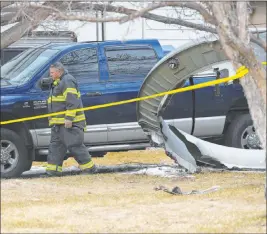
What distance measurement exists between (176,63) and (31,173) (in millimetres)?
2898

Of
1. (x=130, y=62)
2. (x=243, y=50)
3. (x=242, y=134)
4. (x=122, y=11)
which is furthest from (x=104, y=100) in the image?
(x=243, y=50)

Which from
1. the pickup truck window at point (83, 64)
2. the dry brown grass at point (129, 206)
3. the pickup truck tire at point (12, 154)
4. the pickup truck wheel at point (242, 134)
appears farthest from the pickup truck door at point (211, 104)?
the pickup truck tire at point (12, 154)

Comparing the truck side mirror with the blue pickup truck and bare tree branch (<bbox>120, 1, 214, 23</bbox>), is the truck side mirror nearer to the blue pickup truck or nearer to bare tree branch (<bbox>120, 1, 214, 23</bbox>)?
the blue pickup truck

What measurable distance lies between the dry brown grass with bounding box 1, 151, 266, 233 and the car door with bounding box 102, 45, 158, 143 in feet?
3.31

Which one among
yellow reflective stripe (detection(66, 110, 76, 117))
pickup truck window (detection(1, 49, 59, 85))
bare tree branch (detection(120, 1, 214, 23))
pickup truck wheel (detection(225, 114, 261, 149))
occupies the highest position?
bare tree branch (detection(120, 1, 214, 23))

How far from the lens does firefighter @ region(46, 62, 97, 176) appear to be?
11969 mm

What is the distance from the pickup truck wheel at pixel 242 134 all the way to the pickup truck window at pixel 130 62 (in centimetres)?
159

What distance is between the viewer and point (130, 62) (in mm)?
13125

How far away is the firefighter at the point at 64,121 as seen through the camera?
12.0 metres

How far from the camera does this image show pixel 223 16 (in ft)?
26.9

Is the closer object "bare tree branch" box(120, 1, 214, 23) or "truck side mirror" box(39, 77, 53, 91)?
"bare tree branch" box(120, 1, 214, 23)

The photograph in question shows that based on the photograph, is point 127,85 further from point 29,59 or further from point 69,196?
point 69,196

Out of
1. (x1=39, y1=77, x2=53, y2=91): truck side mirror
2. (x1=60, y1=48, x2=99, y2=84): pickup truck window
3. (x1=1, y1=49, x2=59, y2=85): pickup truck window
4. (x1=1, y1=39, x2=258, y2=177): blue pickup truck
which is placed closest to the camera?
(x1=1, y1=39, x2=258, y2=177): blue pickup truck

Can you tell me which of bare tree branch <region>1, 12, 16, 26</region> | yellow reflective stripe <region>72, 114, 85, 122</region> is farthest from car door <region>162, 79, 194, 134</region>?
bare tree branch <region>1, 12, 16, 26</region>
